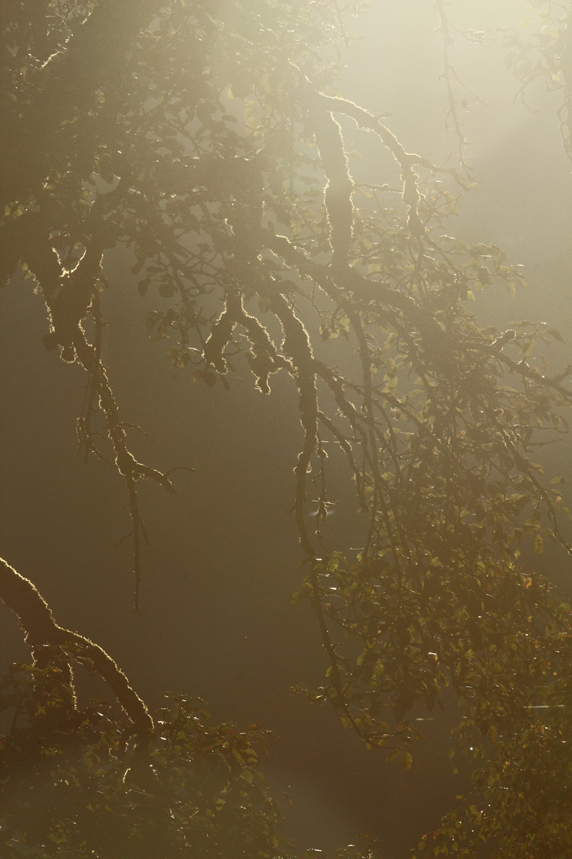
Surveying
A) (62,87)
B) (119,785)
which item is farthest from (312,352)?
(119,785)

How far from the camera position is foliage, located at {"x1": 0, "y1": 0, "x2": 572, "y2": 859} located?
7.57 feet

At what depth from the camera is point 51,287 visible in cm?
302

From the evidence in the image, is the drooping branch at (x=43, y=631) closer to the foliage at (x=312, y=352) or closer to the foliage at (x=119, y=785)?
the foliage at (x=119, y=785)

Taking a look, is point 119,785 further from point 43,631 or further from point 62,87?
point 62,87

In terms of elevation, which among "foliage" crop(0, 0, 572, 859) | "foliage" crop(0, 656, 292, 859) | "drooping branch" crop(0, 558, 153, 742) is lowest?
"foliage" crop(0, 656, 292, 859)

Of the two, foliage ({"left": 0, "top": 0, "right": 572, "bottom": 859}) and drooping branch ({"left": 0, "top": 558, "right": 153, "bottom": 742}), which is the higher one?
foliage ({"left": 0, "top": 0, "right": 572, "bottom": 859})

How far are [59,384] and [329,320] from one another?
11299 mm

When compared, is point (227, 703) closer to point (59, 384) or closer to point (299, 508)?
point (59, 384)

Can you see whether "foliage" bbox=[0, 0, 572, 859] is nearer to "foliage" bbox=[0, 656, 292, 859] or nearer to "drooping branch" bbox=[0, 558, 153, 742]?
"foliage" bbox=[0, 656, 292, 859]

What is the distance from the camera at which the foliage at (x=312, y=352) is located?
231cm

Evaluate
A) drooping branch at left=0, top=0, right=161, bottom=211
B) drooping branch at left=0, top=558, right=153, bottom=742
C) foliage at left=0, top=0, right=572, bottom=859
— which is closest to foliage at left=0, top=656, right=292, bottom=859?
foliage at left=0, top=0, right=572, bottom=859

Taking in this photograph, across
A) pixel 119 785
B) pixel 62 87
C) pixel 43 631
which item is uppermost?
pixel 62 87

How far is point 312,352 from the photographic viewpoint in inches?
110

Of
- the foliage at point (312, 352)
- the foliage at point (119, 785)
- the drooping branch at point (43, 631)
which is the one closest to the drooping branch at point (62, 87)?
the foliage at point (312, 352)
